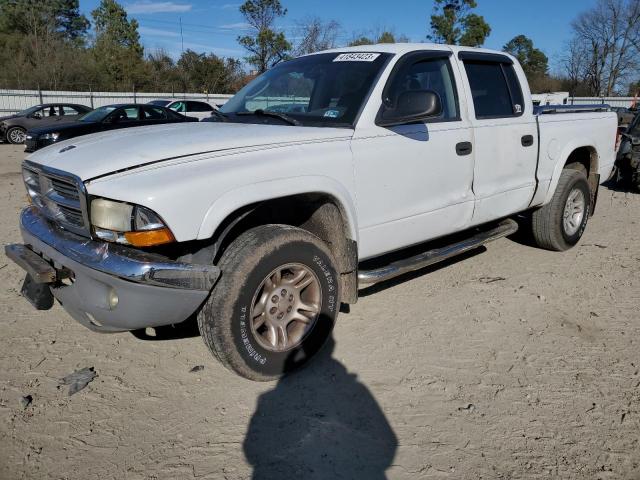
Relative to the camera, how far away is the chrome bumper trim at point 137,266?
2492 millimetres

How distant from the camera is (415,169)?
3607 millimetres

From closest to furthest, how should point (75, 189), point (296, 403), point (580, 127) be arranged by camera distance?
point (75, 189)
point (296, 403)
point (580, 127)

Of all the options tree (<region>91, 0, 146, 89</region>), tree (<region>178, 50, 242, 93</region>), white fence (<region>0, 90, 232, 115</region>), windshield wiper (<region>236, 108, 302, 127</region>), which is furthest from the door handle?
tree (<region>178, 50, 242, 93</region>)

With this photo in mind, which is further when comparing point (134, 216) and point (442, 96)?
point (442, 96)

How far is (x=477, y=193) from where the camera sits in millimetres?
4195

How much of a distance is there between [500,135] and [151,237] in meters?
3.04

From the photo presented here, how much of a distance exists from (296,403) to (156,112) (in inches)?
513

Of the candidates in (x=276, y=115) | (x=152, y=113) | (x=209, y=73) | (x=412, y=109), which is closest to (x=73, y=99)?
(x=209, y=73)

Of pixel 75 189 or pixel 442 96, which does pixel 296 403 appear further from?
pixel 442 96

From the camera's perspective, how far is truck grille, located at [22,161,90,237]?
2693mm

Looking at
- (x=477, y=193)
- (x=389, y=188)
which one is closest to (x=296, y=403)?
(x=389, y=188)

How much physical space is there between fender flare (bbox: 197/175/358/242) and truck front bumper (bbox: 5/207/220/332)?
242 millimetres

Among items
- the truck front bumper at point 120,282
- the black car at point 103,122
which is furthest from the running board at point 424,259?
the black car at point 103,122

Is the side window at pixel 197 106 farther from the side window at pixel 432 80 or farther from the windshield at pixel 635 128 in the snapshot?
the side window at pixel 432 80
